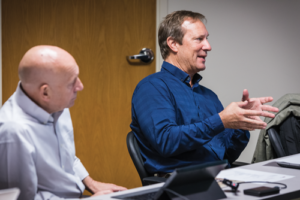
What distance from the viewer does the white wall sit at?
282 cm

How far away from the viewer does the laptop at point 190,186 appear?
91 cm

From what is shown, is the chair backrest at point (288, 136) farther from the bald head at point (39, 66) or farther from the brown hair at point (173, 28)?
the bald head at point (39, 66)

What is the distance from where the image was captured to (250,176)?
48.7 inches

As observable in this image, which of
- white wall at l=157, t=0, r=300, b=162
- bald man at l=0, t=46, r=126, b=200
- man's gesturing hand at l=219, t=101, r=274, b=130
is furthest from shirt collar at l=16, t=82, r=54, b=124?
white wall at l=157, t=0, r=300, b=162

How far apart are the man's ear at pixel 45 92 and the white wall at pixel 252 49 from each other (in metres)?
1.90

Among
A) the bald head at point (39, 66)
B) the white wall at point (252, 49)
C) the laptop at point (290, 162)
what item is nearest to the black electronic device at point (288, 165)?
the laptop at point (290, 162)

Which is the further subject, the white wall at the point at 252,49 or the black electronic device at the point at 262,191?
the white wall at the point at 252,49

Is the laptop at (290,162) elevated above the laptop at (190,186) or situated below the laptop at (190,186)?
below

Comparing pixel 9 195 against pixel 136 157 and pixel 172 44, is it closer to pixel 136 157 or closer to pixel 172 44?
pixel 136 157

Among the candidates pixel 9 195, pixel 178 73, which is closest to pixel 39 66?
pixel 9 195

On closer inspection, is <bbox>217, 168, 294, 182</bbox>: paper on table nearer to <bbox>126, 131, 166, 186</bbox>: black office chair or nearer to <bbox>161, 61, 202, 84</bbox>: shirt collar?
<bbox>126, 131, 166, 186</bbox>: black office chair

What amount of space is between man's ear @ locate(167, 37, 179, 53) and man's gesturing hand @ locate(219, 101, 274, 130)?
573 millimetres

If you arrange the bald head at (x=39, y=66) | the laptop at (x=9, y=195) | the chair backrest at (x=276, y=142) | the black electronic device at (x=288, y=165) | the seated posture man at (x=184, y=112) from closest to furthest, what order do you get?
the laptop at (x=9, y=195), the bald head at (x=39, y=66), the black electronic device at (x=288, y=165), the seated posture man at (x=184, y=112), the chair backrest at (x=276, y=142)

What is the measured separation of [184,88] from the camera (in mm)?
1807
